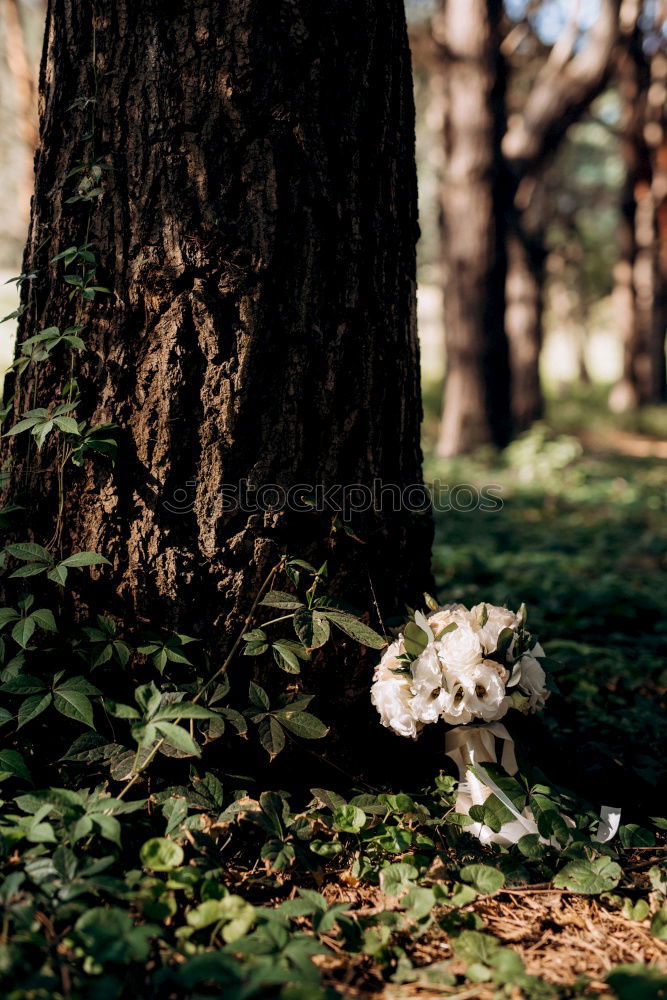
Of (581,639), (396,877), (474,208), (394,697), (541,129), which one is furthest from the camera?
(541,129)

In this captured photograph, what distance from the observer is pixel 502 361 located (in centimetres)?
968

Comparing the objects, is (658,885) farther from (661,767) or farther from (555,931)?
(661,767)

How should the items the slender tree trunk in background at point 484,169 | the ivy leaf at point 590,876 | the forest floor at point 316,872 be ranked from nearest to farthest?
the forest floor at point 316,872 → the ivy leaf at point 590,876 → the slender tree trunk in background at point 484,169

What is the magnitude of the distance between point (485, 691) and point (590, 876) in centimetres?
50

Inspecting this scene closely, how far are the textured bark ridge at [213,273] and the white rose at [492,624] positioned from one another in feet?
1.34

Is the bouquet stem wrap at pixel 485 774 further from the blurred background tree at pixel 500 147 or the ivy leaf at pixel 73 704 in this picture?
the blurred background tree at pixel 500 147

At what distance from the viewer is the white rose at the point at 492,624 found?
6.46ft

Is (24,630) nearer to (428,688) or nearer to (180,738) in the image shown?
(180,738)

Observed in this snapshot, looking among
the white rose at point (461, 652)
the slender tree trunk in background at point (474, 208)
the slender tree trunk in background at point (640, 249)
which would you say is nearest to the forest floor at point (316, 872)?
the white rose at point (461, 652)

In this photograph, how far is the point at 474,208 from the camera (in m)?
9.30

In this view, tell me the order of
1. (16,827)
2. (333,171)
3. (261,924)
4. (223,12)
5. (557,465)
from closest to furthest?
(261,924)
(16,827)
(223,12)
(333,171)
(557,465)

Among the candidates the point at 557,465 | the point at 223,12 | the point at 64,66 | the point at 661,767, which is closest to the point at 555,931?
the point at 661,767

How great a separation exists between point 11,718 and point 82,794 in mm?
287

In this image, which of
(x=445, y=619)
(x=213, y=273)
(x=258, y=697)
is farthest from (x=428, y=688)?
(x=213, y=273)
